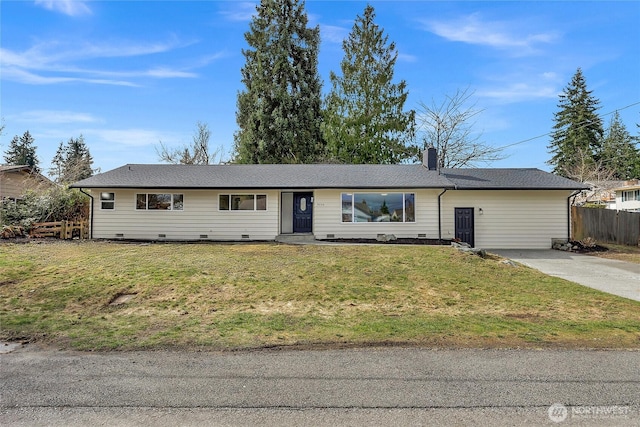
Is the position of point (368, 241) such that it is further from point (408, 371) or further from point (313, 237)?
point (408, 371)

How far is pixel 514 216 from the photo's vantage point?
52.8 feet

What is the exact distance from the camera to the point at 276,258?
1107cm

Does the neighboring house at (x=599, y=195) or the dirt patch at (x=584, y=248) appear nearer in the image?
the dirt patch at (x=584, y=248)

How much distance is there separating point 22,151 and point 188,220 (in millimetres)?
54805

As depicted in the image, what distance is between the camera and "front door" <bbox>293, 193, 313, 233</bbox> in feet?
54.4

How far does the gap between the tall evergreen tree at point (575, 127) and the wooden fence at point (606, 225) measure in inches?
902

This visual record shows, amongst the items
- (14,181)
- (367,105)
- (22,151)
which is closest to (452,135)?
(367,105)

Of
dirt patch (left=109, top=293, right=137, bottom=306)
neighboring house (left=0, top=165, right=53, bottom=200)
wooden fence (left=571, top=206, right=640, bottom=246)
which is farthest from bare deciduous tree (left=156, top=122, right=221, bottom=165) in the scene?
wooden fence (left=571, top=206, right=640, bottom=246)

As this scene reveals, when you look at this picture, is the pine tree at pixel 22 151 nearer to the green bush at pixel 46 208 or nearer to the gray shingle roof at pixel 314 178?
the green bush at pixel 46 208

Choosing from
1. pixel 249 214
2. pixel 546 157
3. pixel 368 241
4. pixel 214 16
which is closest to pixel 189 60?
pixel 214 16

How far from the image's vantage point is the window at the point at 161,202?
1619 cm

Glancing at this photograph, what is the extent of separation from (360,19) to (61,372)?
111ft

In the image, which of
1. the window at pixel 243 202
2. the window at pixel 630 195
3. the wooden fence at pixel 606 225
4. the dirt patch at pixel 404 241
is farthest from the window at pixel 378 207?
the window at pixel 630 195

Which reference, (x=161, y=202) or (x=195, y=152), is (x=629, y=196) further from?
(x=195, y=152)
